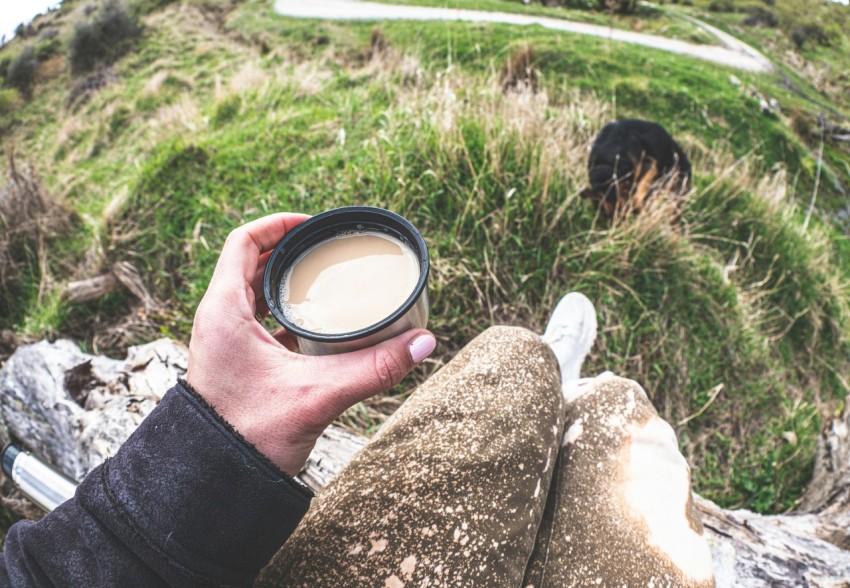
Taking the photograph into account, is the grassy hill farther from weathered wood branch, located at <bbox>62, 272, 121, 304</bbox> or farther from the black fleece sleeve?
the black fleece sleeve

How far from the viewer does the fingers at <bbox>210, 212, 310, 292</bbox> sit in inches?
49.4

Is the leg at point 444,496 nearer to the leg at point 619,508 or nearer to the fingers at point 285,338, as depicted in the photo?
the leg at point 619,508

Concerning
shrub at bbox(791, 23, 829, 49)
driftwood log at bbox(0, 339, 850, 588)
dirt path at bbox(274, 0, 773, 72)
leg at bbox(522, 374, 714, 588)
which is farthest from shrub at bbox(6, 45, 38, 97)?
shrub at bbox(791, 23, 829, 49)

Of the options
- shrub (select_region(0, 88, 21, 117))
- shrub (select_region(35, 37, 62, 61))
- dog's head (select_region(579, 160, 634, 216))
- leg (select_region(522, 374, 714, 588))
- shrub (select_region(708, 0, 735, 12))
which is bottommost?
shrub (select_region(0, 88, 21, 117))

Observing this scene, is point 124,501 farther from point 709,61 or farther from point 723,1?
point 723,1

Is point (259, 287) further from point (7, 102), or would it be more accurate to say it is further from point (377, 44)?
point (7, 102)

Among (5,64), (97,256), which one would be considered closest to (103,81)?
(5,64)

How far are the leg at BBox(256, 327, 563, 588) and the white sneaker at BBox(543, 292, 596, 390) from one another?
0.74m

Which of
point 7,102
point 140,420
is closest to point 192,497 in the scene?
point 140,420

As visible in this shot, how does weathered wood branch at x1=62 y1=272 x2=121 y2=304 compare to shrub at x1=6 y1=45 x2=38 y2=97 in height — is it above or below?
above

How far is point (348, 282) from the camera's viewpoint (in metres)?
1.31

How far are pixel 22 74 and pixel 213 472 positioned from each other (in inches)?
959

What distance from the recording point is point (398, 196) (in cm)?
336

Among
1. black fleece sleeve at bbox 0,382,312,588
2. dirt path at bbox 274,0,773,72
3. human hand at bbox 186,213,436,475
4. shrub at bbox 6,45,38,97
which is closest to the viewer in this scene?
black fleece sleeve at bbox 0,382,312,588
